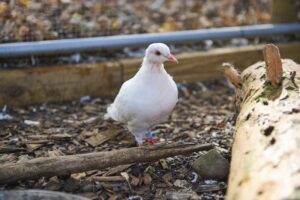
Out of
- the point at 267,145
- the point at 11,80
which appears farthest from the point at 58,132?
the point at 267,145

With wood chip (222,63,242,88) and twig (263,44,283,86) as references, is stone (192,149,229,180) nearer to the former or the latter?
twig (263,44,283,86)

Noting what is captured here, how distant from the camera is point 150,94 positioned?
123 inches

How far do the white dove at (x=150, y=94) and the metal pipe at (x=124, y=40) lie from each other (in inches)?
38.8

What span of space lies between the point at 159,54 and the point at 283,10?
215 cm

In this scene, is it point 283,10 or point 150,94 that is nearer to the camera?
point 150,94

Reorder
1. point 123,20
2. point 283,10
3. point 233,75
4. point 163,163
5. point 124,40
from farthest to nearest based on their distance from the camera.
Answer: point 123,20
point 283,10
point 124,40
point 233,75
point 163,163

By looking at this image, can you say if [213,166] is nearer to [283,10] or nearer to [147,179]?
[147,179]

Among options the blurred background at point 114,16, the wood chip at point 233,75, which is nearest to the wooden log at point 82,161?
the wood chip at point 233,75

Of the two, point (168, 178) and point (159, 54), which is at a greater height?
point (159, 54)

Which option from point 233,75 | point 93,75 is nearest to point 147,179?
point 233,75

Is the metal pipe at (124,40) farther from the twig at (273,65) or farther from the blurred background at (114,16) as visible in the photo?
the twig at (273,65)

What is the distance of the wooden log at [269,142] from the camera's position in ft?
6.28

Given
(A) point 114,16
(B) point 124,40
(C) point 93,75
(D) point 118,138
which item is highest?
(A) point 114,16

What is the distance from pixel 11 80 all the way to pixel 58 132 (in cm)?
73
